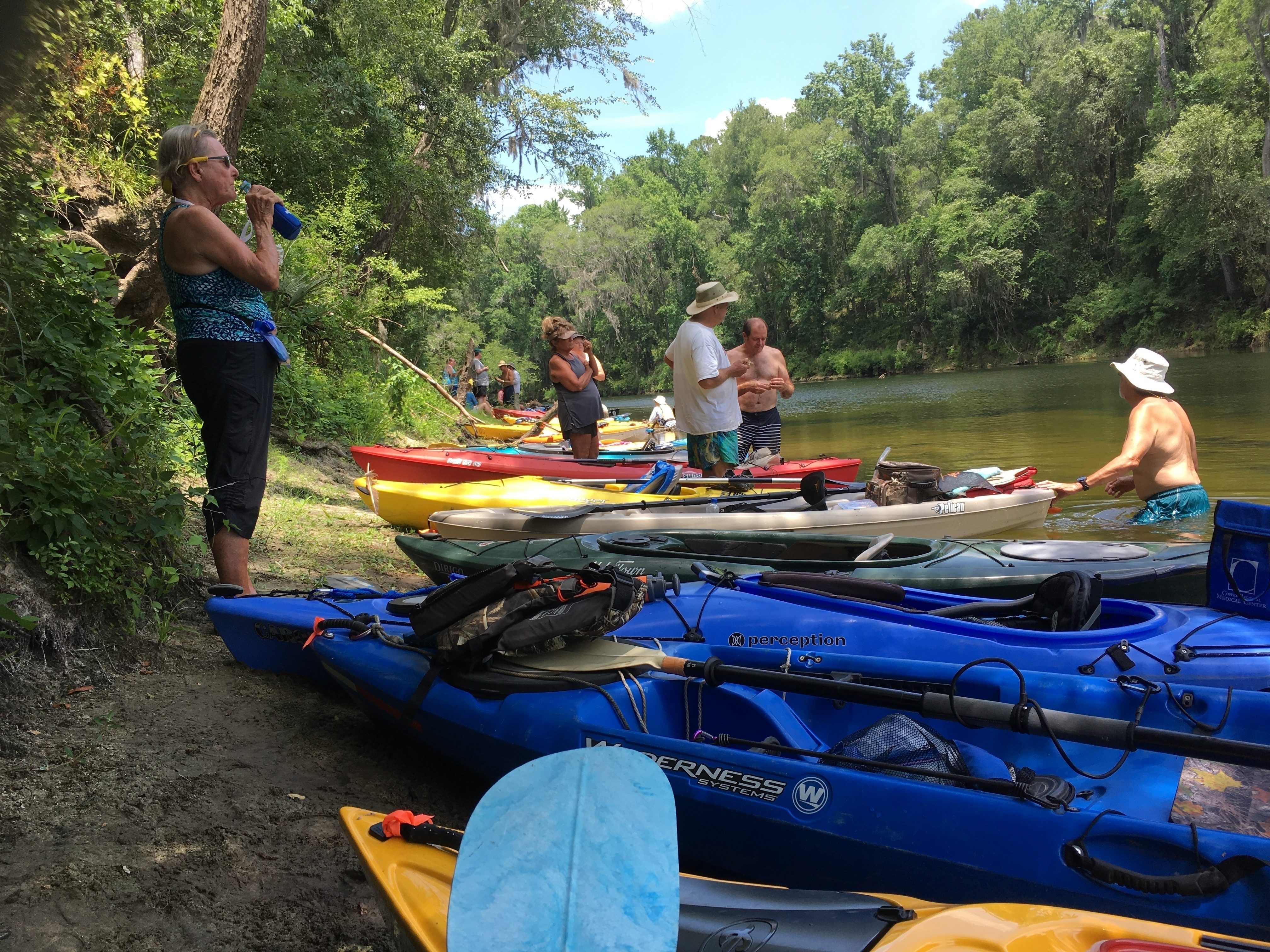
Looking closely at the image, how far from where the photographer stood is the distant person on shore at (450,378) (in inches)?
890

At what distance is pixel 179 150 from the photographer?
3396mm

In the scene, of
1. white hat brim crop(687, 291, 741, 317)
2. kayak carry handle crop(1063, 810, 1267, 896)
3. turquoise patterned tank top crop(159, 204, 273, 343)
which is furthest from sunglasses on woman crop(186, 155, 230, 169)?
kayak carry handle crop(1063, 810, 1267, 896)

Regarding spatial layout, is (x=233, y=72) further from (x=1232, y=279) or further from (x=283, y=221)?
(x=1232, y=279)

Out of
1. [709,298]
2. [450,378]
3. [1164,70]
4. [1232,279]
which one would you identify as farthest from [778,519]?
[1164,70]

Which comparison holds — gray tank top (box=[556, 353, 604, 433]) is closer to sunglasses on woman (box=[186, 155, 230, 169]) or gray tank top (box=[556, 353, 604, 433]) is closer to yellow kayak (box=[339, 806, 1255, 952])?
sunglasses on woman (box=[186, 155, 230, 169])

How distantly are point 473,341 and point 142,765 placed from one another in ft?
73.1

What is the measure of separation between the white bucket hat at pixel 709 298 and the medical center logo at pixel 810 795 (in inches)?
183

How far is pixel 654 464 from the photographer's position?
7.31 metres

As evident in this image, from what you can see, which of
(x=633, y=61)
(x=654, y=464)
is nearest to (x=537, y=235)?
(x=633, y=61)

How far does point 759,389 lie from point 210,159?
18.8 ft

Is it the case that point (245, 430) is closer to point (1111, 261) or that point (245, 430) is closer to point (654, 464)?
point (654, 464)

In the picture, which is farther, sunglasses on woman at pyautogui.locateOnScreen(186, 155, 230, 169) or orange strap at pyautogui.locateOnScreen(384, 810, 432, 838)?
sunglasses on woman at pyautogui.locateOnScreen(186, 155, 230, 169)

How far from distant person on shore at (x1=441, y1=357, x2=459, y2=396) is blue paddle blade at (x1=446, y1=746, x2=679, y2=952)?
21.0 meters

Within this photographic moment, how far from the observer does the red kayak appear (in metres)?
8.41
